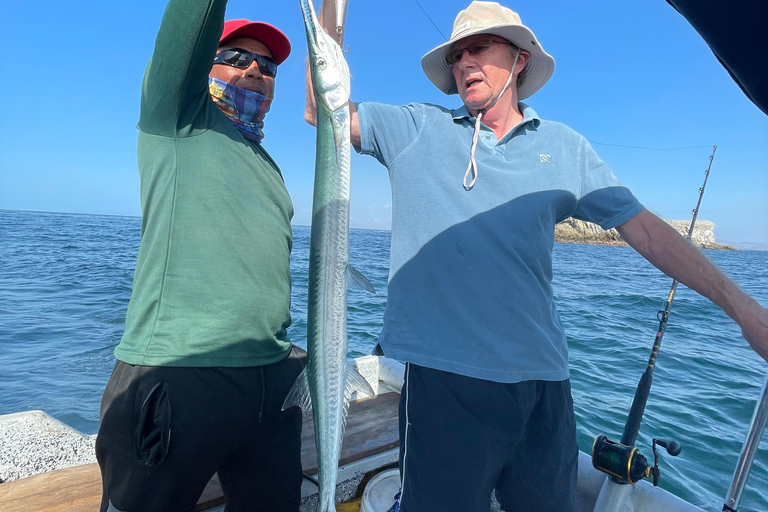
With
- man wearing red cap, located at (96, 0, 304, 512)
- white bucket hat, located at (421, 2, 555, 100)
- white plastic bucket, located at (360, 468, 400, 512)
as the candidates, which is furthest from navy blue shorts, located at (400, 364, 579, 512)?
white bucket hat, located at (421, 2, 555, 100)

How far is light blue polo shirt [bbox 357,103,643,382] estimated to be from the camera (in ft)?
6.38

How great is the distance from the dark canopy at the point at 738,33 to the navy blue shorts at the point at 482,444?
1.33 metres

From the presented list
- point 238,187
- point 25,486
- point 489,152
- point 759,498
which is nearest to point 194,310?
point 238,187

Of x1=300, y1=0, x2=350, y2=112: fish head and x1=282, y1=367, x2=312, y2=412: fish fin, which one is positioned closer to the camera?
x1=300, y1=0, x2=350, y2=112: fish head

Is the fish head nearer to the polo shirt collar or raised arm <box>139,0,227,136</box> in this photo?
raised arm <box>139,0,227,136</box>

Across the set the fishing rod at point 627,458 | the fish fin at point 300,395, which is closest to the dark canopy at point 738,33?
the fishing rod at point 627,458

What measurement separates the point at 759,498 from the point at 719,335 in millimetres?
7556

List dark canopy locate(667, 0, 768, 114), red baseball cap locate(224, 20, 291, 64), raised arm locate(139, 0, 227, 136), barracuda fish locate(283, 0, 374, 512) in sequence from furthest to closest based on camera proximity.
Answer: red baseball cap locate(224, 20, 291, 64) → barracuda fish locate(283, 0, 374, 512) → raised arm locate(139, 0, 227, 136) → dark canopy locate(667, 0, 768, 114)

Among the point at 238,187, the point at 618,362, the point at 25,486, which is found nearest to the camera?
the point at 238,187

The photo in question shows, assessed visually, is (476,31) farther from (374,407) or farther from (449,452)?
(374,407)

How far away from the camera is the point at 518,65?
8.05ft

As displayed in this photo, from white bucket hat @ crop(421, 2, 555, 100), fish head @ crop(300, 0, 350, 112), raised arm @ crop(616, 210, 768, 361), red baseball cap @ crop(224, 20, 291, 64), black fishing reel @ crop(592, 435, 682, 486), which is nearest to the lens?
fish head @ crop(300, 0, 350, 112)

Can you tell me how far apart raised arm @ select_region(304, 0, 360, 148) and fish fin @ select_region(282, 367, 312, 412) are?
3.61 feet

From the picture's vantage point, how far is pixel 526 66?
8.43 feet
